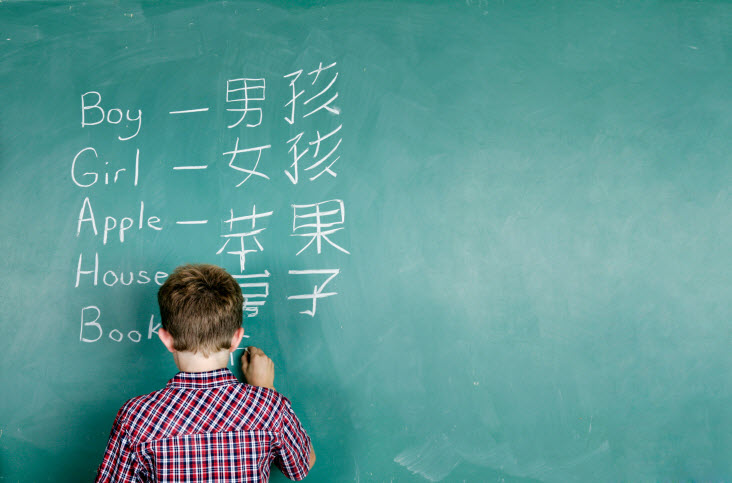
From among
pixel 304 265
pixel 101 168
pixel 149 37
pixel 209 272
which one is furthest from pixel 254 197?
pixel 149 37

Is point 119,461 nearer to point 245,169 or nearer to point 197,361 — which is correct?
point 197,361

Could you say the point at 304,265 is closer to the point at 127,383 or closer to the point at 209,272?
the point at 209,272

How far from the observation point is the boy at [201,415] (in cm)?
107

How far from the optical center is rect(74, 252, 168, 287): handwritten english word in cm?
149

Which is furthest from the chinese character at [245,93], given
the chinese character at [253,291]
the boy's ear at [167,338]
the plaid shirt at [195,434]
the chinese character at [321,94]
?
the plaid shirt at [195,434]

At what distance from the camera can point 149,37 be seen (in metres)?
1.56

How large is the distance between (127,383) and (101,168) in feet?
2.14

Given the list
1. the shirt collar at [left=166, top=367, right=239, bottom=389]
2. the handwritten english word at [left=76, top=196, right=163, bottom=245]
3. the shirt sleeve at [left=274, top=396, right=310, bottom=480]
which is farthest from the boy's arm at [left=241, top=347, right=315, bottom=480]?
the handwritten english word at [left=76, top=196, right=163, bottom=245]

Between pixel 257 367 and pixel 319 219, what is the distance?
462 millimetres

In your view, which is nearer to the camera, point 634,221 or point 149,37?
point 634,221

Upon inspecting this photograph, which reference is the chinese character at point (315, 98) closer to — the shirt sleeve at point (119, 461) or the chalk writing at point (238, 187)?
the chalk writing at point (238, 187)

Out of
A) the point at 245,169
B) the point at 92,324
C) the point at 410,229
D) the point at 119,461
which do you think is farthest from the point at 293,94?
the point at 119,461

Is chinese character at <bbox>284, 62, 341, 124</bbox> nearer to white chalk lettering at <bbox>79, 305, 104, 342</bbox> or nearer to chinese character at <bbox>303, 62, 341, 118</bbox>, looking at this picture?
chinese character at <bbox>303, 62, 341, 118</bbox>

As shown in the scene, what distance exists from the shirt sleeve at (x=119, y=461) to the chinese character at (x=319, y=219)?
0.65 metres
